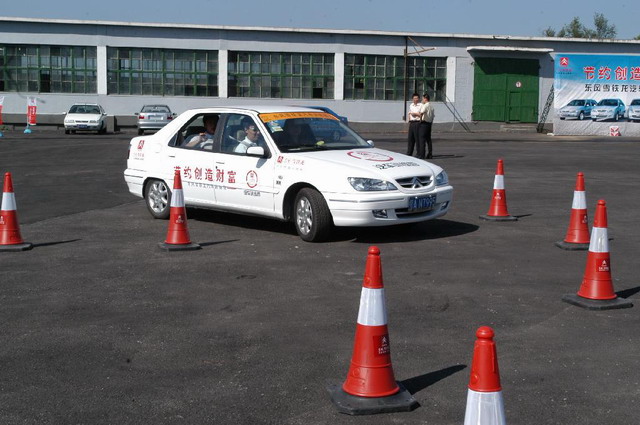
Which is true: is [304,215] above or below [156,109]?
below

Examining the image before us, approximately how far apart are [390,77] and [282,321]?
45458 millimetres

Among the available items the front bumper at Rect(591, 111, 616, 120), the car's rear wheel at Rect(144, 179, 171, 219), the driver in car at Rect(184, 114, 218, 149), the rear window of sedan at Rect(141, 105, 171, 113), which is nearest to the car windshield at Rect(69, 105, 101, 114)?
the rear window of sedan at Rect(141, 105, 171, 113)

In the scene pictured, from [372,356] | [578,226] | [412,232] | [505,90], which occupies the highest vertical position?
[505,90]

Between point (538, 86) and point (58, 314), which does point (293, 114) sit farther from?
point (538, 86)

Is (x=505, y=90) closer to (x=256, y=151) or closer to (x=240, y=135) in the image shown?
(x=240, y=135)

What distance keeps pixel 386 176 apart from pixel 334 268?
1.70 meters

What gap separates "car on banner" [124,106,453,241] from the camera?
9.95 meters

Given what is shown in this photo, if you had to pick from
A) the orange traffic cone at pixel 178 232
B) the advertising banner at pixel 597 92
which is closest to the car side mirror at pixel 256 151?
the orange traffic cone at pixel 178 232

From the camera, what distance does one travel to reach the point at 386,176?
32.8 ft

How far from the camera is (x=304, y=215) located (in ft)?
33.7

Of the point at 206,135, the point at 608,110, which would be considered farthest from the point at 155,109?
the point at 206,135

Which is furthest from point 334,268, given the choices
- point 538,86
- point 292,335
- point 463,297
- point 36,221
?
point 538,86

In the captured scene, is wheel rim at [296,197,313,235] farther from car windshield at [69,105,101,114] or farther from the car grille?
car windshield at [69,105,101,114]

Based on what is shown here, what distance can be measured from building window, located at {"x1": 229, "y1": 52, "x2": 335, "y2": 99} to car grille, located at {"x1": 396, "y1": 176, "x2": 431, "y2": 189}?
40.6 meters
